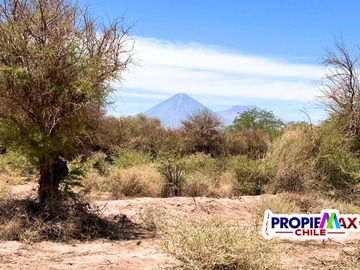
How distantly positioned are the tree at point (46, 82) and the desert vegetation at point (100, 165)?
0.02 metres

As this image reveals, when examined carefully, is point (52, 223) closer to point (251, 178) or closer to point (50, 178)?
point (50, 178)

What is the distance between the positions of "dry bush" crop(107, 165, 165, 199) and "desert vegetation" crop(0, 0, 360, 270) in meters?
0.03

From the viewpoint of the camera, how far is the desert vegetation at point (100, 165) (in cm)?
675

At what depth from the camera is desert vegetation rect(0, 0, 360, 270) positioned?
675cm

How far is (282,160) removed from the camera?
50.0 feet

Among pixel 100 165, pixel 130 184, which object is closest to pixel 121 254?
pixel 130 184

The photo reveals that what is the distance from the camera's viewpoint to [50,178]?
943cm

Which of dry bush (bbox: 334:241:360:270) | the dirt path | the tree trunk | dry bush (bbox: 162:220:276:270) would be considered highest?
the tree trunk

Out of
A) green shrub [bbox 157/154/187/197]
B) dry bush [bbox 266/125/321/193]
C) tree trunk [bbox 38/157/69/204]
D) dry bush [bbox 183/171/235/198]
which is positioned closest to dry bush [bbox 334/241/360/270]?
tree trunk [bbox 38/157/69/204]

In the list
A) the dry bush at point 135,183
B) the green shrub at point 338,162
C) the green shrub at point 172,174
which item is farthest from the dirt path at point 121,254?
the green shrub at point 172,174

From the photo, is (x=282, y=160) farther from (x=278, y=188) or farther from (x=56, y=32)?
(x=56, y=32)

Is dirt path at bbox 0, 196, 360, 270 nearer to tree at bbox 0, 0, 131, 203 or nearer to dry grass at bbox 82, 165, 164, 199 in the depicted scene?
tree at bbox 0, 0, 131, 203

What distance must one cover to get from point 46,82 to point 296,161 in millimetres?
8903

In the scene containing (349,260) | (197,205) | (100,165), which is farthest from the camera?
(100,165)
